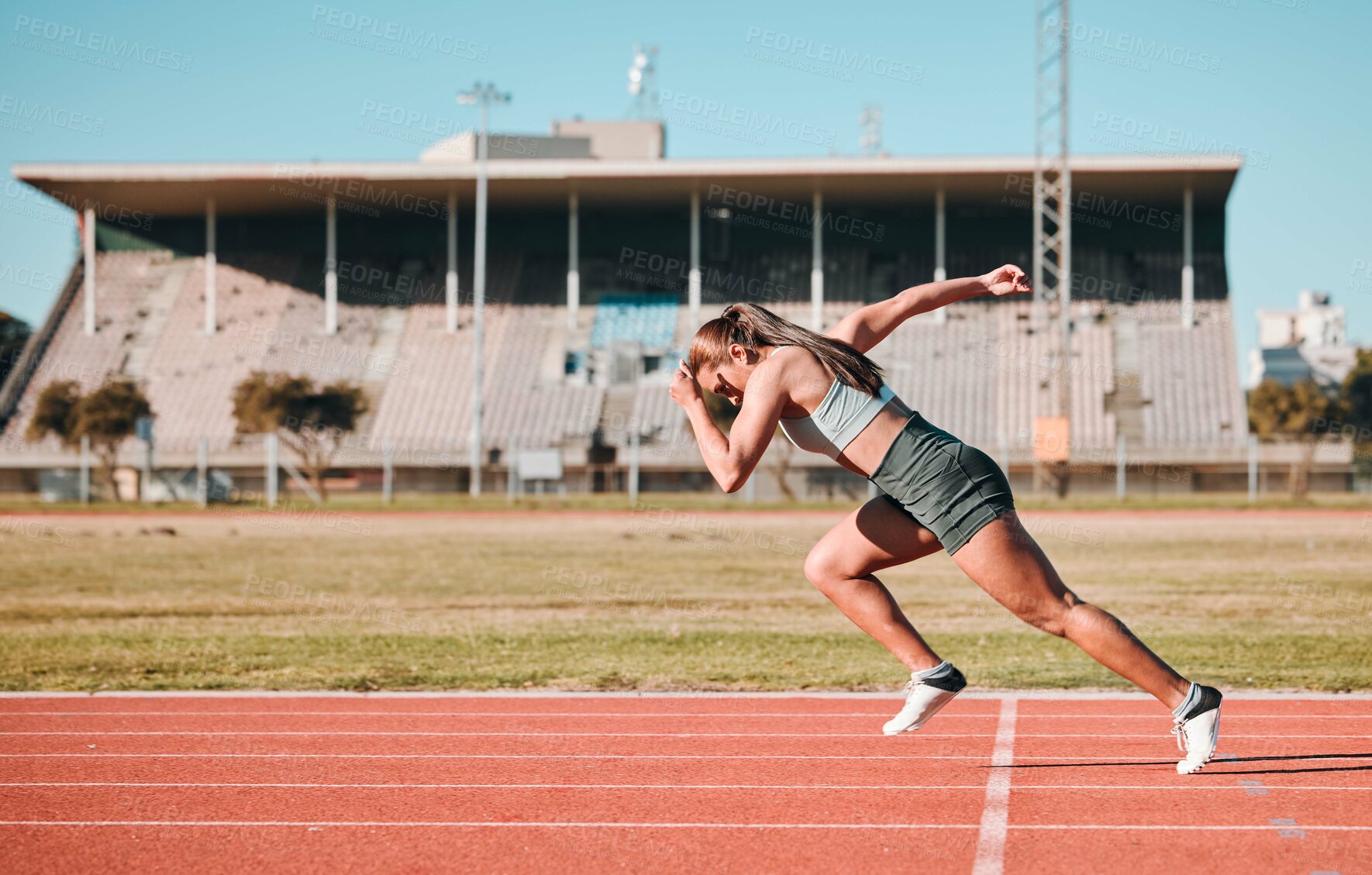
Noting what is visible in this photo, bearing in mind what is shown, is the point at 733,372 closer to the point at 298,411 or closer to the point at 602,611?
the point at 602,611

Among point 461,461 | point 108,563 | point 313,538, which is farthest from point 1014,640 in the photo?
point 461,461

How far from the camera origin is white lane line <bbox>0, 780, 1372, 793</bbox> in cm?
517

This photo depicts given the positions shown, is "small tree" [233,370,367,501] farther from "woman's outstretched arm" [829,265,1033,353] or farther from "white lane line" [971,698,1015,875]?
"woman's outstretched arm" [829,265,1033,353]

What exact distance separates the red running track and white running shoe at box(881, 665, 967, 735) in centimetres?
25

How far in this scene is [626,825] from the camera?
4.71m

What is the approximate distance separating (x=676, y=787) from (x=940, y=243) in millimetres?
46901

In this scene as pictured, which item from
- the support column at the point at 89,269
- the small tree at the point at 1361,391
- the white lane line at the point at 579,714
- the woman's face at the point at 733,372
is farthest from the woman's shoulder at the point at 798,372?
the support column at the point at 89,269

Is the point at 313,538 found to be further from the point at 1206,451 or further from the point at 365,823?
the point at 1206,451

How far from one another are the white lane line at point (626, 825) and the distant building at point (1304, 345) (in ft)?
168

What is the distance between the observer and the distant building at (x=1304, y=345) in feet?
186

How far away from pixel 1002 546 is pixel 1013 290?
1230mm

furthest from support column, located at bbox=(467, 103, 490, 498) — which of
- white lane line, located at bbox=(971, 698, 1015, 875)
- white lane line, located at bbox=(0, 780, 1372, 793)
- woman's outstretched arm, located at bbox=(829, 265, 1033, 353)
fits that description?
woman's outstretched arm, located at bbox=(829, 265, 1033, 353)

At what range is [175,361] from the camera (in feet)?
175

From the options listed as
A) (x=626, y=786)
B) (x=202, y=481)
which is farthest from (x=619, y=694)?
(x=202, y=481)
